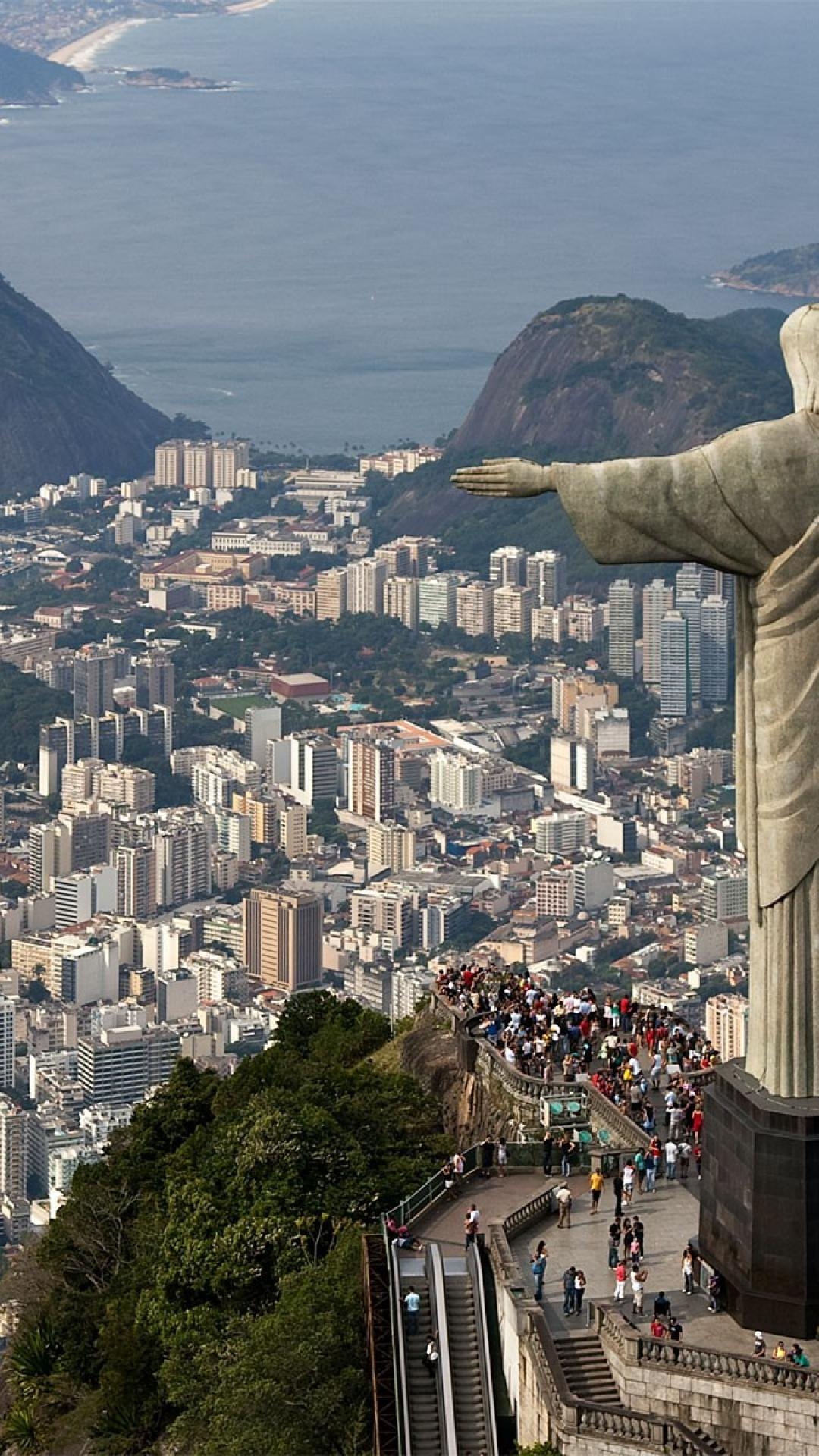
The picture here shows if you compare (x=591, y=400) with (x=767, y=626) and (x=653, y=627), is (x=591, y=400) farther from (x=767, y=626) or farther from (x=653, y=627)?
(x=767, y=626)

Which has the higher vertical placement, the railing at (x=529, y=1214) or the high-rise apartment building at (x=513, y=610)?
the railing at (x=529, y=1214)

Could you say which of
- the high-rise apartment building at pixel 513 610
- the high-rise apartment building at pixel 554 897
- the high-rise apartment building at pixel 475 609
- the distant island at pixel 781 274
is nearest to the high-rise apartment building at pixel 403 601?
the high-rise apartment building at pixel 475 609

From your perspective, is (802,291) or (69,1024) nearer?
(69,1024)

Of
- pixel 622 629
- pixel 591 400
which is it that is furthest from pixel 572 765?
pixel 591 400

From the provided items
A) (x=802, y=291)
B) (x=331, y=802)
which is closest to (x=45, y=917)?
(x=331, y=802)

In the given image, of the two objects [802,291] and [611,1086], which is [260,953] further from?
[802,291]

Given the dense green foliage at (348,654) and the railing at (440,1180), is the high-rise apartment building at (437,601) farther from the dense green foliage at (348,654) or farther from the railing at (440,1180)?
the railing at (440,1180)
